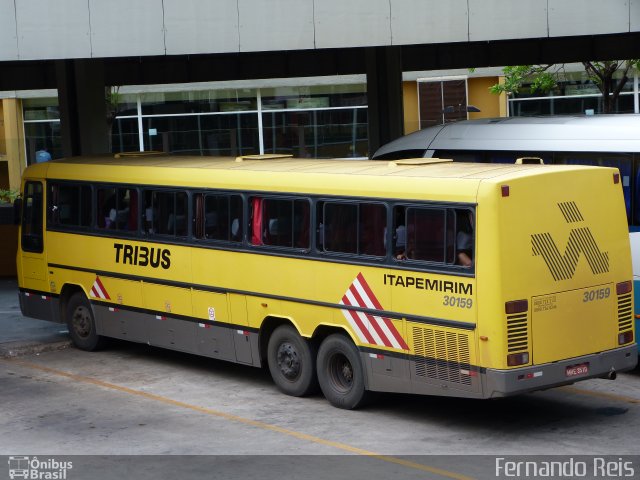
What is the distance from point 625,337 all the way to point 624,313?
27 cm

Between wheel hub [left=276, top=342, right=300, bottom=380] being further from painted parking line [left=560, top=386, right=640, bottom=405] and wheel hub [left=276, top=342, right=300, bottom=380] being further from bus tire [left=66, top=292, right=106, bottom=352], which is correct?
bus tire [left=66, top=292, right=106, bottom=352]

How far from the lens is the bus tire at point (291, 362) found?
14.5m

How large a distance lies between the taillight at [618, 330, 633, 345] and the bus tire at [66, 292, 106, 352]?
320 inches

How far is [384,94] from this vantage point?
88.9 feet

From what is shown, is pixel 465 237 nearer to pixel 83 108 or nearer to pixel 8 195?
pixel 83 108

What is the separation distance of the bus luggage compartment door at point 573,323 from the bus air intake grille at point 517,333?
0.34ft

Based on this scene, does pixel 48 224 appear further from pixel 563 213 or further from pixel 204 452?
pixel 563 213

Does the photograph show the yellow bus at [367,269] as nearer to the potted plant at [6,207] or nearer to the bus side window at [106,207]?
the bus side window at [106,207]

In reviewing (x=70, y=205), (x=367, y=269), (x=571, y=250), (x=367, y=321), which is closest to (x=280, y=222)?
(x=367, y=269)

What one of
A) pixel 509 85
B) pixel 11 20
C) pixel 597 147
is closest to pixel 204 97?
pixel 509 85

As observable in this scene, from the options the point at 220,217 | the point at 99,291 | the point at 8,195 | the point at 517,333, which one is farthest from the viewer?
the point at 8,195

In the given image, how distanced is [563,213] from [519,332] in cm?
138

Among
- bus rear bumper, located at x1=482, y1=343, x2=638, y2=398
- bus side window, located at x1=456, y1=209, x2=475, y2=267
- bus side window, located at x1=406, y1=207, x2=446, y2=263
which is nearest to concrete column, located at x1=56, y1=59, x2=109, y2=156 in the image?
bus side window, located at x1=406, y1=207, x2=446, y2=263

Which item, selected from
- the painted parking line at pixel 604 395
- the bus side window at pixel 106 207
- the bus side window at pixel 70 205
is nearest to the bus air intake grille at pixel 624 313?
the painted parking line at pixel 604 395
